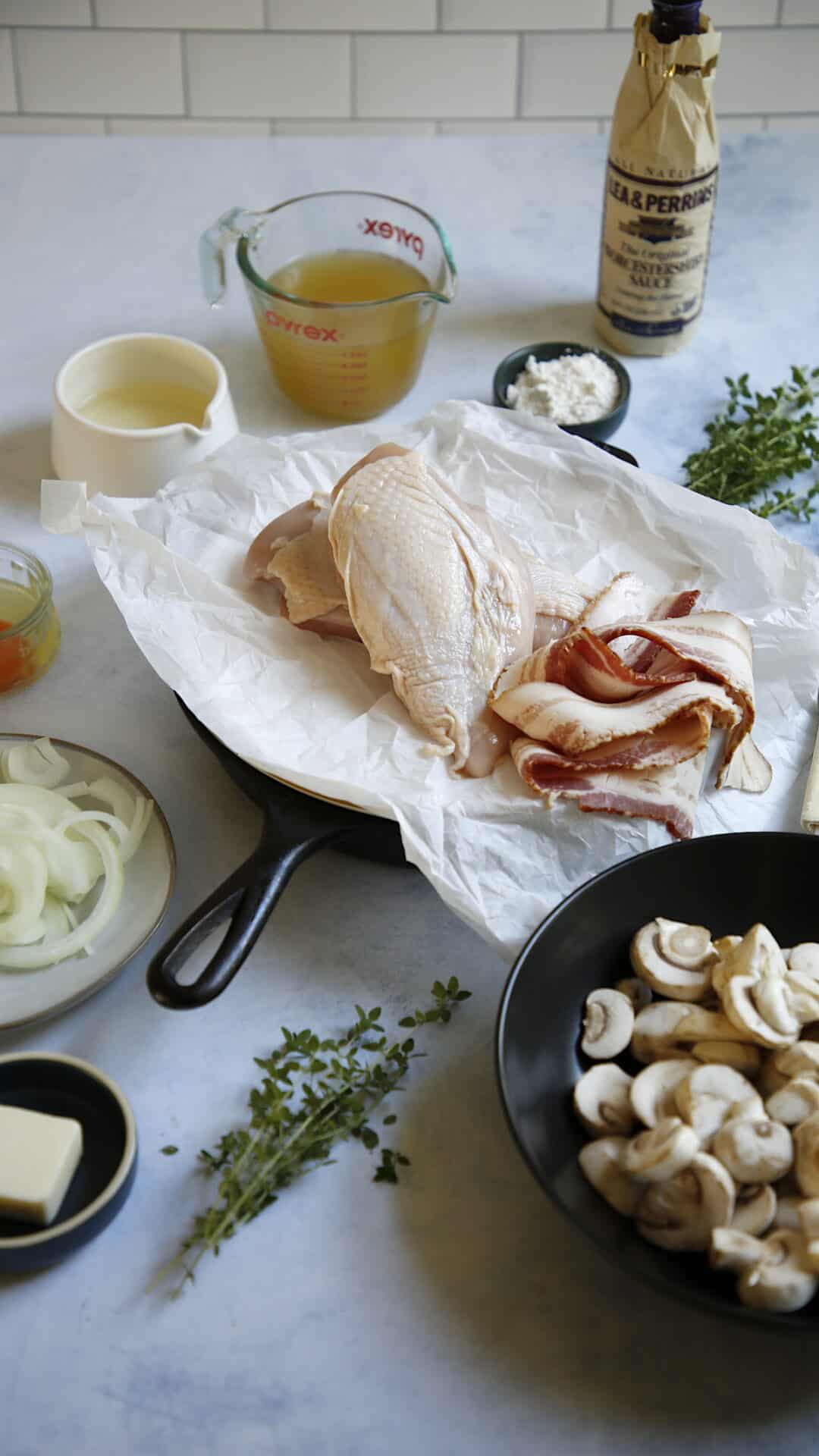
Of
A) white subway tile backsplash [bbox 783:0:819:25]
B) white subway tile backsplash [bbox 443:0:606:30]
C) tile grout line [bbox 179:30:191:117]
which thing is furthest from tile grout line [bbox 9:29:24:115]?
white subway tile backsplash [bbox 783:0:819:25]

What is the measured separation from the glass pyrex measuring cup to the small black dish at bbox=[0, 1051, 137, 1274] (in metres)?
0.93

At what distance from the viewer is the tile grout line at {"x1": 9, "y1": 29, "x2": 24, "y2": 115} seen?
2246mm

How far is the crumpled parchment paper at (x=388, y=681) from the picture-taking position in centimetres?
113

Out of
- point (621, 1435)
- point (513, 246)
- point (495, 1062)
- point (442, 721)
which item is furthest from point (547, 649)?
point (513, 246)

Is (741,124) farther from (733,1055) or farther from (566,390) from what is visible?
(733,1055)

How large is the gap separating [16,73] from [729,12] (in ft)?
3.97

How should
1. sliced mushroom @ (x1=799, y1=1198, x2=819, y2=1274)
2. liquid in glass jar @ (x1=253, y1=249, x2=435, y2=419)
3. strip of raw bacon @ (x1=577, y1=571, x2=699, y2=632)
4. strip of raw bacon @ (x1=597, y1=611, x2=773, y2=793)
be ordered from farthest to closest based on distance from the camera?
liquid in glass jar @ (x1=253, y1=249, x2=435, y2=419) < strip of raw bacon @ (x1=577, y1=571, x2=699, y2=632) < strip of raw bacon @ (x1=597, y1=611, x2=773, y2=793) < sliced mushroom @ (x1=799, y1=1198, x2=819, y2=1274)

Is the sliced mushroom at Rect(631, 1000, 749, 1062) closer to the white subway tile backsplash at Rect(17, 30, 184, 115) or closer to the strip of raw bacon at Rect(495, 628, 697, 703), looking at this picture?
the strip of raw bacon at Rect(495, 628, 697, 703)

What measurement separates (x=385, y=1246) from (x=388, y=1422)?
12 cm

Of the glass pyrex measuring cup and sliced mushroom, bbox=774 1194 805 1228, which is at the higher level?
the glass pyrex measuring cup

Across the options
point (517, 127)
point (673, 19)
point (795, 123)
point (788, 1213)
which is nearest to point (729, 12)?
point (795, 123)

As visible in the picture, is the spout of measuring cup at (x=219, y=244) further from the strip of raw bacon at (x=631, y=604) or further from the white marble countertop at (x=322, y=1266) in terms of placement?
the strip of raw bacon at (x=631, y=604)

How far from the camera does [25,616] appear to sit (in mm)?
1345

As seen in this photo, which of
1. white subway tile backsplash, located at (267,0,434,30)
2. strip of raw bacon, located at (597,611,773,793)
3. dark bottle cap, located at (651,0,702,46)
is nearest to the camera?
strip of raw bacon, located at (597,611,773,793)
